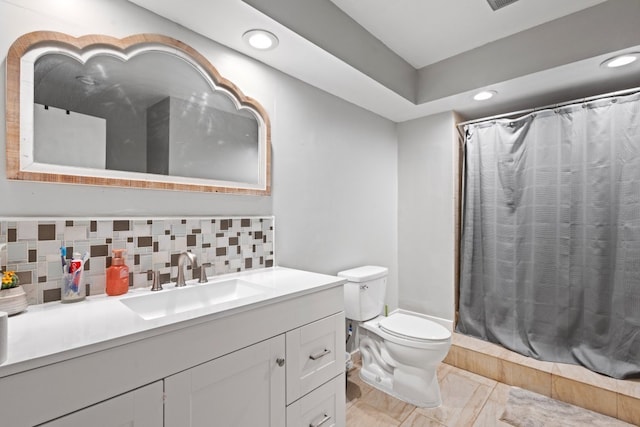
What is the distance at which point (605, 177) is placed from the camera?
6.80 feet

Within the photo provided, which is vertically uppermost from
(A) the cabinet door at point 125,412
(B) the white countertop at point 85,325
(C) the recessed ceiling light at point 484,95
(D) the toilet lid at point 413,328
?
(C) the recessed ceiling light at point 484,95

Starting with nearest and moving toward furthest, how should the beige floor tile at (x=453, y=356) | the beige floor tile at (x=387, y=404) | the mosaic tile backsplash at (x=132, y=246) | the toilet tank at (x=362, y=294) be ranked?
the mosaic tile backsplash at (x=132, y=246)
the beige floor tile at (x=387, y=404)
the toilet tank at (x=362, y=294)
the beige floor tile at (x=453, y=356)

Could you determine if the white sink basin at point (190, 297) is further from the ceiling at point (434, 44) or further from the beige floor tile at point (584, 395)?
the beige floor tile at point (584, 395)

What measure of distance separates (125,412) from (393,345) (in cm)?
156

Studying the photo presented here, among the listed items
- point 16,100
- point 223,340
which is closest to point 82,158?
point 16,100

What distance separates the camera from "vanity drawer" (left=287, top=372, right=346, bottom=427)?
130 cm

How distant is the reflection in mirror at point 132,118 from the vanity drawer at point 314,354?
2.69ft

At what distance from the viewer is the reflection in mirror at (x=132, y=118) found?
3.66 feet

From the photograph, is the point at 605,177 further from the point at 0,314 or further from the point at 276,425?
the point at 0,314

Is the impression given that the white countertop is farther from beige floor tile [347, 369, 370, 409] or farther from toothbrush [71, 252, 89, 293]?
beige floor tile [347, 369, 370, 409]

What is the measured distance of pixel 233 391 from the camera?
1.07 metres

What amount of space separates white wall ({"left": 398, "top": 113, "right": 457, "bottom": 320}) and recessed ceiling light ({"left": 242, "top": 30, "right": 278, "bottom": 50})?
1701mm

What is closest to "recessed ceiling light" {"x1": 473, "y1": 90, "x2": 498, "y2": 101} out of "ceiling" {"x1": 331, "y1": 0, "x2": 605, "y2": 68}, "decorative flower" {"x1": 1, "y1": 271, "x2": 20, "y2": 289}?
"ceiling" {"x1": 331, "y1": 0, "x2": 605, "y2": 68}

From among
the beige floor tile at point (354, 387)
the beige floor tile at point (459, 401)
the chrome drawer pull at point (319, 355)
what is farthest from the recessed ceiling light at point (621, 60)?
the beige floor tile at point (354, 387)
